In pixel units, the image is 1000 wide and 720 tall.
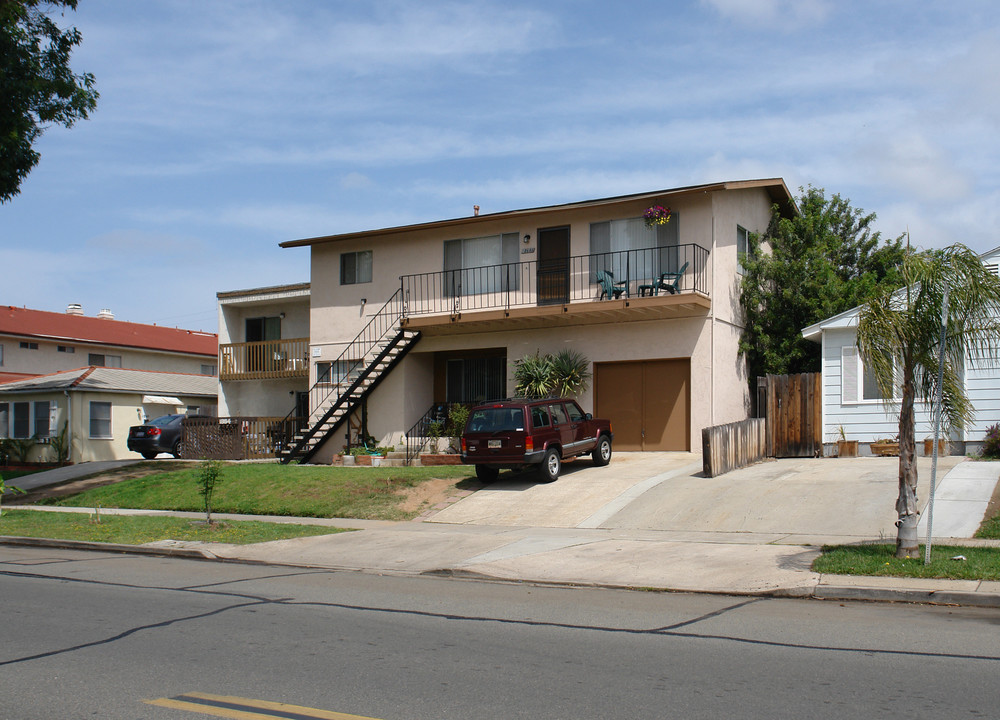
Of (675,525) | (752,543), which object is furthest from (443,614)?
(675,525)

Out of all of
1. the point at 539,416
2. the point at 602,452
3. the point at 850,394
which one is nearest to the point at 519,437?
the point at 539,416

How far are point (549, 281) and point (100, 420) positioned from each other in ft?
60.1

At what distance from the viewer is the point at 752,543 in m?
12.7

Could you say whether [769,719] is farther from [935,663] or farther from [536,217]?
[536,217]

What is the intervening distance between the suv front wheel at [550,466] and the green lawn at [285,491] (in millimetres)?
1738

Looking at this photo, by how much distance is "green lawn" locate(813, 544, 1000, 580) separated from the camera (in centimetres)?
961

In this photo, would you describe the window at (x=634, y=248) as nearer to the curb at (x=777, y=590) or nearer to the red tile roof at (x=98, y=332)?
the curb at (x=777, y=590)

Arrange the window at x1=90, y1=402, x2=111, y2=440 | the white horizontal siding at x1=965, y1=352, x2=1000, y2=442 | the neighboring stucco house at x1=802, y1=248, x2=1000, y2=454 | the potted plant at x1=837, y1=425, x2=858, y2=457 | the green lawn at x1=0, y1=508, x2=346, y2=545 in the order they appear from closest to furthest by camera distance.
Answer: the green lawn at x1=0, y1=508, x2=346, y2=545 < the white horizontal siding at x1=965, y1=352, x2=1000, y2=442 < the neighboring stucco house at x1=802, y1=248, x2=1000, y2=454 < the potted plant at x1=837, y1=425, x2=858, y2=457 < the window at x1=90, y1=402, x2=111, y2=440

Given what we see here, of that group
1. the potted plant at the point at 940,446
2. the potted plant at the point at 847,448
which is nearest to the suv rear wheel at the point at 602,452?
the potted plant at the point at 847,448

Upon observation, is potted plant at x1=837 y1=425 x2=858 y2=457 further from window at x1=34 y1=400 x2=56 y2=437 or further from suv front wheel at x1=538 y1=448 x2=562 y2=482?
window at x1=34 y1=400 x2=56 y2=437

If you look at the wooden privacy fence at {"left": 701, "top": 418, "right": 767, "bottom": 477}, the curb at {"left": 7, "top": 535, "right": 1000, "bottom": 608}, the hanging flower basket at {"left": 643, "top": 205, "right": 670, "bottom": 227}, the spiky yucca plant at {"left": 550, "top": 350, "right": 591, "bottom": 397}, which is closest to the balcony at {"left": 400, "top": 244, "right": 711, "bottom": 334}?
the hanging flower basket at {"left": 643, "top": 205, "right": 670, "bottom": 227}

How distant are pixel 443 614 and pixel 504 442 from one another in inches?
373

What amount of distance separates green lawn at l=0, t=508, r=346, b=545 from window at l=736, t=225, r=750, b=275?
43.9 feet

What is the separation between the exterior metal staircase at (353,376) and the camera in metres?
25.2
